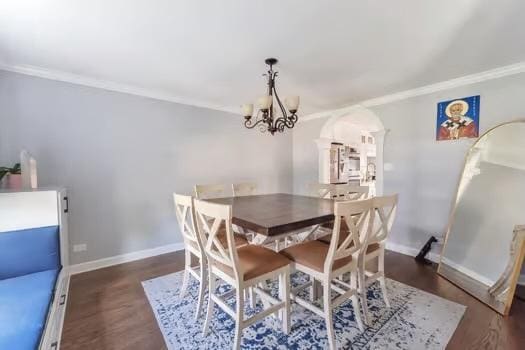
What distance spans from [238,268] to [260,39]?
1755 mm

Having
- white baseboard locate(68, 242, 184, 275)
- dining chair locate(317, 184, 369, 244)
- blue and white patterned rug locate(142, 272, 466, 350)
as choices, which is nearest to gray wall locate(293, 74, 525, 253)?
dining chair locate(317, 184, 369, 244)

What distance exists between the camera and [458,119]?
9.04ft

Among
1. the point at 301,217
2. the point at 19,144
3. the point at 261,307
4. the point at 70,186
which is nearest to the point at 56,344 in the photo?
the point at 261,307

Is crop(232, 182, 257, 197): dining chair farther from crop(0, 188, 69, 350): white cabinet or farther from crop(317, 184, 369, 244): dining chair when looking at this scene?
crop(0, 188, 69, 350): white cabinet

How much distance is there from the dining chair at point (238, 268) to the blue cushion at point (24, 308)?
940 mm

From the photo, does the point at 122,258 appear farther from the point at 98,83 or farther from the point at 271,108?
the point at 271,108

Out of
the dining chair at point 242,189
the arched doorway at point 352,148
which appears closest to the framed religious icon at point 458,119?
the arched doorway at point 352,148

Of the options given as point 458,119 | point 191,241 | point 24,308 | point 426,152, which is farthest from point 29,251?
point 458,119

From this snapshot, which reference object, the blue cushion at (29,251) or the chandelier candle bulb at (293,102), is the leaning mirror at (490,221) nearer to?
the chandelier candle bulb at (293,102)

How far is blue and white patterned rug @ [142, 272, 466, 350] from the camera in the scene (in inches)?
63.4

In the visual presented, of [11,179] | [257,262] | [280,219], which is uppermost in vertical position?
[11,179]

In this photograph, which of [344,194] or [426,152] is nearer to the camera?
[344,194]

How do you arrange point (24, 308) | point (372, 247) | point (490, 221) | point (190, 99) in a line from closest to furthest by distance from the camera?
Result: 1. point (24, 308)
2. point (372, 247)
3. point (490, 221)
4. point (190, 99)

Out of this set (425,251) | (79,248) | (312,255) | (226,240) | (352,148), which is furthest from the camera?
(352,148)
